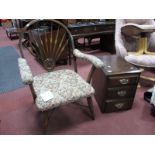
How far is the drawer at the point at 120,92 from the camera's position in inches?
66.3

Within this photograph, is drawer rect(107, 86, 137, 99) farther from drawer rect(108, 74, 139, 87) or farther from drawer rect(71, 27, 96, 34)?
drawer rect(71, 27, 96, 34)

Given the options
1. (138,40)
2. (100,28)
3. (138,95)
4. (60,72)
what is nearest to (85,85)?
(60,72)

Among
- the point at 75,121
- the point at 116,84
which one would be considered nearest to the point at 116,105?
the point at 116,84

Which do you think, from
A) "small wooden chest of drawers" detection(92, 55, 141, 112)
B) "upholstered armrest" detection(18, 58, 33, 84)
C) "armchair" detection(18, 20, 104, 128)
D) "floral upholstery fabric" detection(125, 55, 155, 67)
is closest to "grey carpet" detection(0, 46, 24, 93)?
"armchair" detection(18, 20, 104, 128)

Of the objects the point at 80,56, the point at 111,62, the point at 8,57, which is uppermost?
the point at 80,56

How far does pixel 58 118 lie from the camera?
1776 millimetres

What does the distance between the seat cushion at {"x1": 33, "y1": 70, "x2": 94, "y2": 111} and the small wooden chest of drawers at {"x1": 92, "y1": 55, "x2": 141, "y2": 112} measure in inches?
9.6

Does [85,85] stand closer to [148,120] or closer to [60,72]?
[60,72]

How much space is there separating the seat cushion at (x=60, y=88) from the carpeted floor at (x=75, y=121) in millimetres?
372

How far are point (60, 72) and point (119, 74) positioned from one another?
0.56 m

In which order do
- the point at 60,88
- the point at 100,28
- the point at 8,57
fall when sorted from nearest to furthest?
1. the point at 60,88
2. the point at 100,28
3. the point at 8,57

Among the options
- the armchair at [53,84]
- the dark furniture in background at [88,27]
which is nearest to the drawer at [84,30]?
the dark furniture in background at [88,27]

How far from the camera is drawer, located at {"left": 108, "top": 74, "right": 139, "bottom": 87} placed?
162 cm

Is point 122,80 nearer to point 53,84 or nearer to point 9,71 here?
point 53,84
